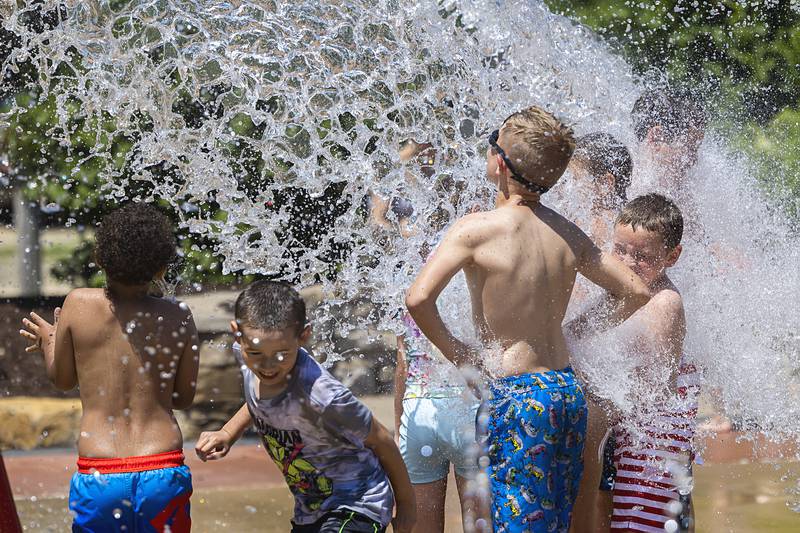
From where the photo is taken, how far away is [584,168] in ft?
13.0

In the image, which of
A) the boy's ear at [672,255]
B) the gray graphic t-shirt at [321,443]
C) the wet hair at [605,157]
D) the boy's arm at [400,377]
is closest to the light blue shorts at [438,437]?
the boy's arm at [400,377]

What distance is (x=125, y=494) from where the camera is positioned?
10.4 feet

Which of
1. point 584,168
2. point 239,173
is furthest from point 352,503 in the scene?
point 239,173

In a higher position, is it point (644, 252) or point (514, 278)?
point (644, 252)

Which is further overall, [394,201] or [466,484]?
[394,201]

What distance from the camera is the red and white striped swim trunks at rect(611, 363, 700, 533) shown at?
358cm

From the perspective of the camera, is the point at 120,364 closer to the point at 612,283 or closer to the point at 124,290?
the point at 124,290

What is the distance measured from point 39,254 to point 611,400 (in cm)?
616

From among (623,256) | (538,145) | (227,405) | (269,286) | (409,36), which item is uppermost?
(409,36)

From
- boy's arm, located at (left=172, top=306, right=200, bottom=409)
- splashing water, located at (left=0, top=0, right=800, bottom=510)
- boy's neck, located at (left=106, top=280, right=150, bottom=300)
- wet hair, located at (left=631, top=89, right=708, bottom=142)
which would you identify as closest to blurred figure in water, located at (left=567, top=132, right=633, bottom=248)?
splashing water, located at (left=0, top=0, right=800, bottom=510)

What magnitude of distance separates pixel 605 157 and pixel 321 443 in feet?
5.04

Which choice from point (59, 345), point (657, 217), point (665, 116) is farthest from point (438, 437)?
point (665, 116)

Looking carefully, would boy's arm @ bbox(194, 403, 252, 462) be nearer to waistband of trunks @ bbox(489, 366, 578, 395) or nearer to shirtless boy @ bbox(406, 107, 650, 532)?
shirtless boy @ bbox(406, 107, 650, 532)

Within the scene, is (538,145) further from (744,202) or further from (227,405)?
(227,405)
